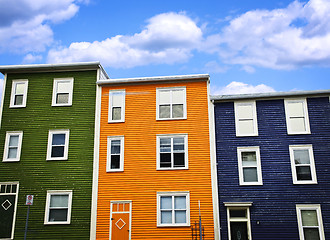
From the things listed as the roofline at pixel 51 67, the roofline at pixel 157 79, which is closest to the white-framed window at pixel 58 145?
the roofline at pixel 157 79

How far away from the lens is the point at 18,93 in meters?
21.0

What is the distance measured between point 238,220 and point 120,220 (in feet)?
21.1

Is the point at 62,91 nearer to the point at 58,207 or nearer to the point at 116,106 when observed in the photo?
the point at 116,106

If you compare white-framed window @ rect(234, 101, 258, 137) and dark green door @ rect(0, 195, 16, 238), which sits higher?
white-framed window @ rect(234, 101, 258, 137)

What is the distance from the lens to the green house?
18594mm

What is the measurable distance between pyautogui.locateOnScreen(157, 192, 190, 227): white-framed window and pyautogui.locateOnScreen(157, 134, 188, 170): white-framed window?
156cm

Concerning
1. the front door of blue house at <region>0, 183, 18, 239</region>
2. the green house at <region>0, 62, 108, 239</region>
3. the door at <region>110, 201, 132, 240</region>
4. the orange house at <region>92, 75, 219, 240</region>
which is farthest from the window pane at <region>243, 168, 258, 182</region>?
the front door of blue house at <region>0, 183, 18, 239</region>

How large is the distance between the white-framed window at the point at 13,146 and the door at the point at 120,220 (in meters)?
6.57

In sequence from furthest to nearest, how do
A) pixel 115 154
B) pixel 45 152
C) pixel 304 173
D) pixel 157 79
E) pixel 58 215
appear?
1. pixel 157 79
2. pixel 45 152
3. pixel 115 154
4. pixel 58 215
5. pixel 304 173

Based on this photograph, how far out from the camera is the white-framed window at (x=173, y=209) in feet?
59.4

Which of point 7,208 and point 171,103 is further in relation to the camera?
point 171,103

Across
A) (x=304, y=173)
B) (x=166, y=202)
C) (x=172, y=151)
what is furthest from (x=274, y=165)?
(x=166, y=202)

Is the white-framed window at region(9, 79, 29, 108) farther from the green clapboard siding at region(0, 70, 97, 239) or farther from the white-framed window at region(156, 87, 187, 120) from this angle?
the white-framed window at region(156, 87, 187, 120)

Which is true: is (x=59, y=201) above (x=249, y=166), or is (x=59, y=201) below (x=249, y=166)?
below
